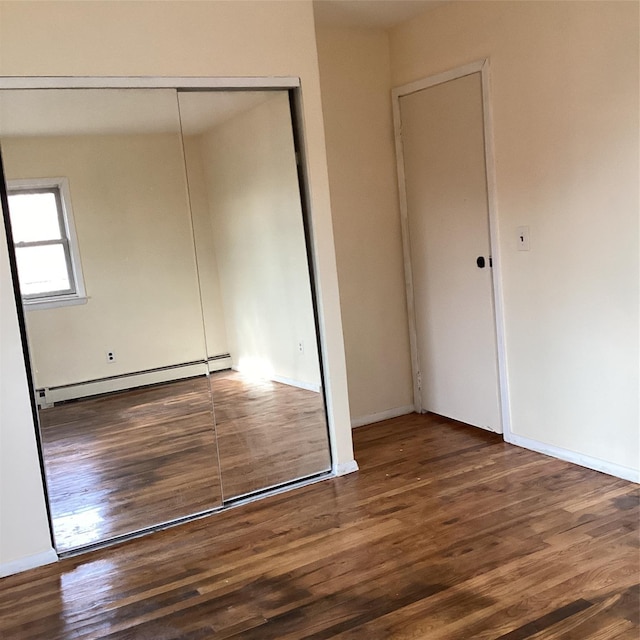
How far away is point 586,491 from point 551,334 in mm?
Answer: 806

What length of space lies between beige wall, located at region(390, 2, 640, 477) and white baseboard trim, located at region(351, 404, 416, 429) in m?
0.93

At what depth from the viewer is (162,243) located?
321 cm

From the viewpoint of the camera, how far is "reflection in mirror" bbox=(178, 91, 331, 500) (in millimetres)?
3270

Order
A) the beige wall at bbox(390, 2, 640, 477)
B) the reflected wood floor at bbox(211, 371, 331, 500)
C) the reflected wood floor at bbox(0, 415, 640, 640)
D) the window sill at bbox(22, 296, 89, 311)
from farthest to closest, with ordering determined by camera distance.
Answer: the reflected wood floor at bbox(211, 371, 331, 500)
the beige wall at bbox(390, 2, 640, 477)
the window sill at bbox(22, 296, 89, 311)
the reflected wood floor at bbox(0, 415, 640, 640)

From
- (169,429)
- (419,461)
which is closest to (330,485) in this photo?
(419,461)

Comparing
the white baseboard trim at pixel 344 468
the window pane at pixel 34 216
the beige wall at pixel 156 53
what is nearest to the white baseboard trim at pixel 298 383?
the beige wall at pixel 156 53

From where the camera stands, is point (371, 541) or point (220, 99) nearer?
point (371, 541)

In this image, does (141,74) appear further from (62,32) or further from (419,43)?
(419,43)

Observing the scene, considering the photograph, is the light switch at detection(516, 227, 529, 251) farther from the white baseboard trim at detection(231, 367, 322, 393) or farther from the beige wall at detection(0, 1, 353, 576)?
the white baseboard trim at detection(231, 367, 322, 393)

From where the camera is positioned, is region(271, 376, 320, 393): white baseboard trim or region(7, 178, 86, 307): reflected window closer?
region(7, 178, 86, 307): reflected window

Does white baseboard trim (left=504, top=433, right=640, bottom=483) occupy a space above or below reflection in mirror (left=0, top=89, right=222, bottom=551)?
below

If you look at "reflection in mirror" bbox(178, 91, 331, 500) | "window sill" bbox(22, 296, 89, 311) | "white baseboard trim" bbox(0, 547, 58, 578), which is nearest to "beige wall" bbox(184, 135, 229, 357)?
"reflection in mirror" bbox(178, 91, 331, 500)

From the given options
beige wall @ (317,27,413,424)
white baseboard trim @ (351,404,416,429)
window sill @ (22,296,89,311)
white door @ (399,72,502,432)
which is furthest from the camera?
white baseboard trim @ (351,404,416,429)

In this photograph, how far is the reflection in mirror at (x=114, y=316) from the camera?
2.96 metres
